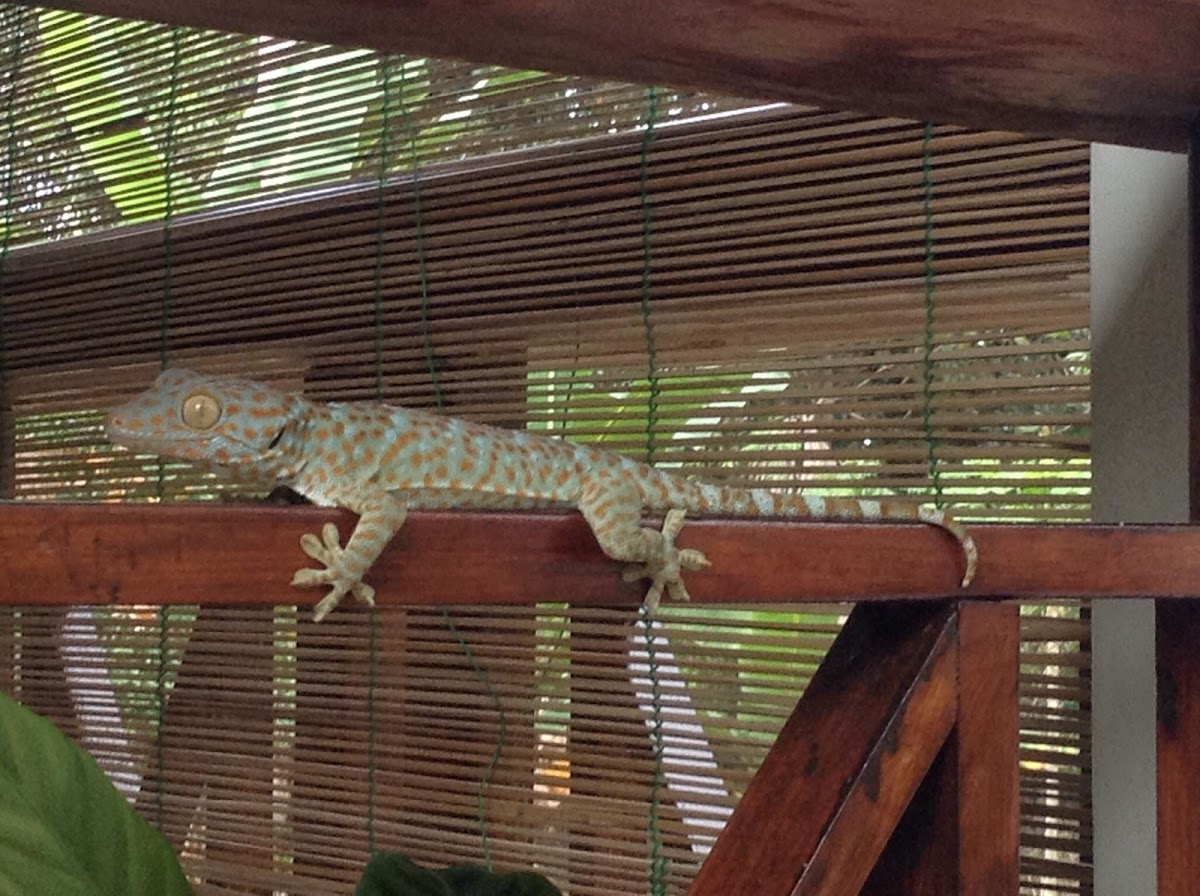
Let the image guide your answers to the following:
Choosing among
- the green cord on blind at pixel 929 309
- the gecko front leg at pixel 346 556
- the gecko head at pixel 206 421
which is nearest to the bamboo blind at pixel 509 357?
the green cord on blind at pixel 929 309

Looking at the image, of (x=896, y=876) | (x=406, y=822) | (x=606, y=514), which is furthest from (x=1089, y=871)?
(x=406, y=822)

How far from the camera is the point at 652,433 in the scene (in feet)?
4.42

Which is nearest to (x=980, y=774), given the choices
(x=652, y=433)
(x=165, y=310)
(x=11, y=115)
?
(x=652, y=433)

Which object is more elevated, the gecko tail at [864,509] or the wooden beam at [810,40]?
the wooden beam at [810,40]

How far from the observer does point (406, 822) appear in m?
1.49

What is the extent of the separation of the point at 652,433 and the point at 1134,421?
1.77 ft

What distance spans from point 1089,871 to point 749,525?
0.75 metres

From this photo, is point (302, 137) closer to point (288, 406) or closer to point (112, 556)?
point (288, 406)

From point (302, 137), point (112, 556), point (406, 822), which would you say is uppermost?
point (302, 137)

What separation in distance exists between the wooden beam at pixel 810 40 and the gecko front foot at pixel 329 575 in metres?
0.30

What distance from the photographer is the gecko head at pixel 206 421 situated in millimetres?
783

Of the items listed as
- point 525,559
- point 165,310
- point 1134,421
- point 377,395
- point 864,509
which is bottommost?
point 525,559

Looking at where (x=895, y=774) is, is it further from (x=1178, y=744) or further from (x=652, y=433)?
(x=652, y=433)

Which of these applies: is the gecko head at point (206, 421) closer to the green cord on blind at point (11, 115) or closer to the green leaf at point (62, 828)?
the green leaf at point (62, 828)
